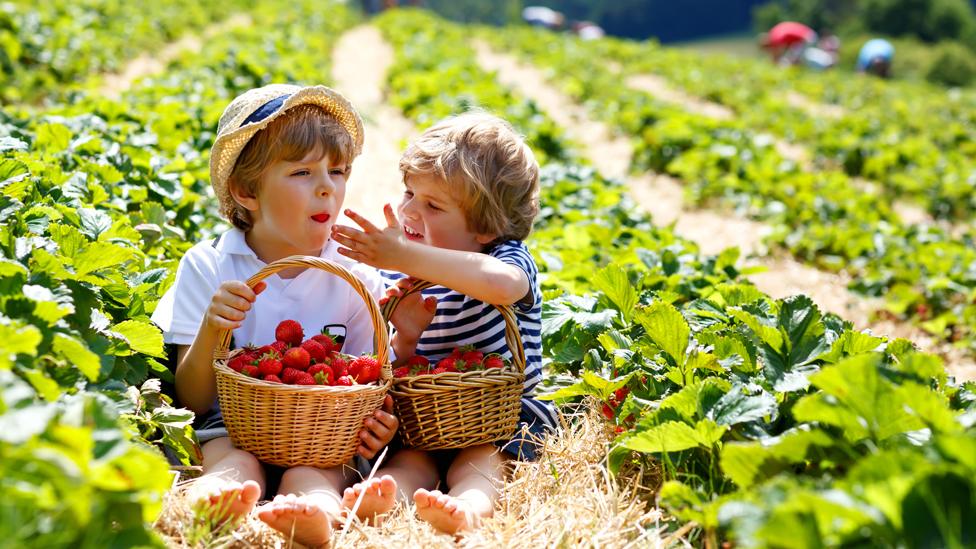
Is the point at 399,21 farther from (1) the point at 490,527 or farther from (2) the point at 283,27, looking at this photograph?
(1) the point at 490,527

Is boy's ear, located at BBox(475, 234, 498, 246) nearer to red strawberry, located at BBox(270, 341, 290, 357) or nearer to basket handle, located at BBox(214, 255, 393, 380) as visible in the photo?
basket handle, located at BBox(214, 255, 393, 380)

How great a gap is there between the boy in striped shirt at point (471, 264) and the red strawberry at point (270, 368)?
0.49 metres

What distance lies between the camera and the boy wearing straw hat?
9.14ft

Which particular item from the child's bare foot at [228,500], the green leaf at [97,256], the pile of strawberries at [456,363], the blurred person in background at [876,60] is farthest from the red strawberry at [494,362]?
the blurred person in background at [876,60]

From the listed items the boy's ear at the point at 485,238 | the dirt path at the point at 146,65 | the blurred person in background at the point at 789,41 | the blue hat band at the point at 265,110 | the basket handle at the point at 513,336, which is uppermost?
the blue hat band at the point at 265,110

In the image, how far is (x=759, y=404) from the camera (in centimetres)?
232

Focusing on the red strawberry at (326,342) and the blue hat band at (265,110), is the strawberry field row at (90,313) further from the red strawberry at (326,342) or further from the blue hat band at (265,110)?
the blue hat band at (265,110)

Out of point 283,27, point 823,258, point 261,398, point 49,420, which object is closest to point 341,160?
point 261,398

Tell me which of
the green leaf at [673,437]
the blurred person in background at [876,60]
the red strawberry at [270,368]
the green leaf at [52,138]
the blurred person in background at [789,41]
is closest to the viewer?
the green leaf at [673,437]

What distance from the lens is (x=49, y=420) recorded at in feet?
5.14

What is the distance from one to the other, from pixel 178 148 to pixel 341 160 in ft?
8.15

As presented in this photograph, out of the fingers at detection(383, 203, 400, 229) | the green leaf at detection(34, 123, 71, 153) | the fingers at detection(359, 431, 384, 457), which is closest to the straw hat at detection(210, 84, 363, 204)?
the fingers at detection(383, 203, 400, 229)

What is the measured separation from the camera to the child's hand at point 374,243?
268 centimetres

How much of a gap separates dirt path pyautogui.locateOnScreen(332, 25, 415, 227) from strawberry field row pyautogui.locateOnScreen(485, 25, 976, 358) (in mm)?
2765
